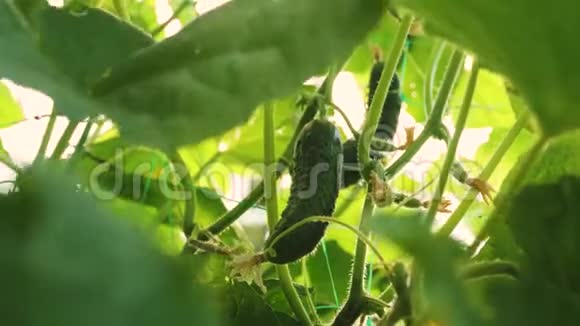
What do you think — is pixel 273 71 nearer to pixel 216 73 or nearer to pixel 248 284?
pixel 216 73

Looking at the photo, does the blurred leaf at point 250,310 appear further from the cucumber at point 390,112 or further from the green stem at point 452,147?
the cucumber at point 390,112

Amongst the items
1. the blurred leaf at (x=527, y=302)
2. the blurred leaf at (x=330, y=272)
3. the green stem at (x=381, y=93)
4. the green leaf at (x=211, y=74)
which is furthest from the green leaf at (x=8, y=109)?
the blurred leaf at (x=527, y=302)

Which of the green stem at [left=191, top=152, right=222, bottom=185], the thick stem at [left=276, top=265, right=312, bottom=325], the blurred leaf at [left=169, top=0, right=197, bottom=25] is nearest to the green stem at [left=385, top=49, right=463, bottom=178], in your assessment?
the thick stem at [left=276, top=265, right=312, bottom=325]

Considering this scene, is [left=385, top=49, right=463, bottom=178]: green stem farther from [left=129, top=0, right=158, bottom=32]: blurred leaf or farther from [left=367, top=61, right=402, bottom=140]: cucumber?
[left=129, top=0, right=158, bottom=32]: blurred leaf

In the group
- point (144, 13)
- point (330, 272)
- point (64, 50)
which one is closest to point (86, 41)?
point (64, 50)

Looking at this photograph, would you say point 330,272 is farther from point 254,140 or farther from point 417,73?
point 417,73
